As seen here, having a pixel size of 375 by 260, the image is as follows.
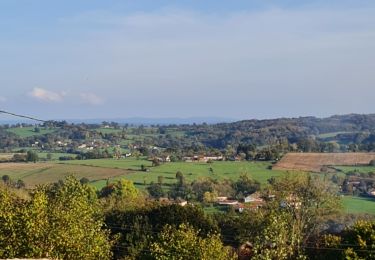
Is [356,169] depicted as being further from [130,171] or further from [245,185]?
[130,171]

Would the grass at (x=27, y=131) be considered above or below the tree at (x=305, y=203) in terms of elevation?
above

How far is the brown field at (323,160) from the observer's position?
229 ft

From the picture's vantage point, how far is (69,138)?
471 feet

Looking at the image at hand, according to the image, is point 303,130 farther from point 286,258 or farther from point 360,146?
point 286,258

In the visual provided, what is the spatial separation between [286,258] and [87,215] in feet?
29.6

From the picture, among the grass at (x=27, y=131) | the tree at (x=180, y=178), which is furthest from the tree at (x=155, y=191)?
the grass at (x=27, y=131)

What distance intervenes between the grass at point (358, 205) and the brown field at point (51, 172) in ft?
100.0

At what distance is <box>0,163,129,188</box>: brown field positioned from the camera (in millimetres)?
76750

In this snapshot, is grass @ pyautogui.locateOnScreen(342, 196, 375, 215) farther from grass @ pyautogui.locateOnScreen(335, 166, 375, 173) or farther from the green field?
the green field

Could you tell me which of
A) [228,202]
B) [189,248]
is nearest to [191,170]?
[228,202]

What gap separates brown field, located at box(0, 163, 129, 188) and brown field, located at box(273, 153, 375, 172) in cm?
2136

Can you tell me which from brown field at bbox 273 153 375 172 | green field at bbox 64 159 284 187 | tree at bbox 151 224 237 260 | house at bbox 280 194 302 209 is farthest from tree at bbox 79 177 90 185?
tree at bbox 151 224 237 260

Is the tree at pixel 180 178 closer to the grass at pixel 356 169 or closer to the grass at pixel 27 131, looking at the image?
the grass at pixel 356 169

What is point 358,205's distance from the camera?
187 feet
